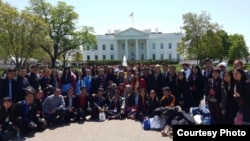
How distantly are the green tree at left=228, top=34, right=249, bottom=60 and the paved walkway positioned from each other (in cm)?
6938

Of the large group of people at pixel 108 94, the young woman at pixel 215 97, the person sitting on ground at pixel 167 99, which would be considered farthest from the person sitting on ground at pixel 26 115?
the young woman at pixel 215 97

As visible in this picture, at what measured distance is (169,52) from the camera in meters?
116

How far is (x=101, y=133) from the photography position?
962 cm

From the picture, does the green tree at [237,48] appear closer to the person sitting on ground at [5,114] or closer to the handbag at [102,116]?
the handbag at [102,116]

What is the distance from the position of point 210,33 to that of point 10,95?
41.8 meters

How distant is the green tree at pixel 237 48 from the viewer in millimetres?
77750

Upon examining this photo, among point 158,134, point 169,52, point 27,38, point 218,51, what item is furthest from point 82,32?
point 158,134

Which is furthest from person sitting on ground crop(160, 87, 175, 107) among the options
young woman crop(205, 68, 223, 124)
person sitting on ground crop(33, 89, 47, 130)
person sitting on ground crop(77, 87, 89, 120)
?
person sitting on ground crop(33, 89, 47, 130)

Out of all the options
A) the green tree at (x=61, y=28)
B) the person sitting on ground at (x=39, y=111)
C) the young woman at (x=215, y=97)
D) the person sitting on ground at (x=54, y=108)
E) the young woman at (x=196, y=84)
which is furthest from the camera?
the green tree at (x=61, y=28)

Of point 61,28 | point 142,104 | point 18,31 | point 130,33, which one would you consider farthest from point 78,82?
point 130,33

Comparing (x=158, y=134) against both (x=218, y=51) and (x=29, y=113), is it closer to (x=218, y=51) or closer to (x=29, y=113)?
(x=29, y=113)

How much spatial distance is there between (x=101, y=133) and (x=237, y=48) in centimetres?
7424

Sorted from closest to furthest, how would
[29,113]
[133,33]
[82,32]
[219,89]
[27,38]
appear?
[219,89], [29,113], [27,38], [82,32], [133,33]

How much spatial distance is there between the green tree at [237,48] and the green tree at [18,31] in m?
47.8
